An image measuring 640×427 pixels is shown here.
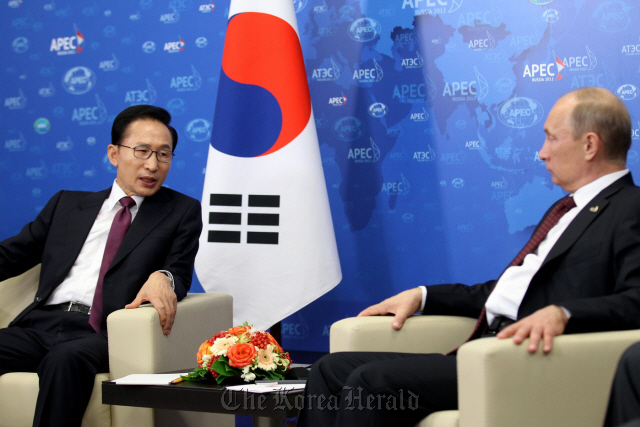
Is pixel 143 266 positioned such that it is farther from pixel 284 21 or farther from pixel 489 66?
pixel 489 66

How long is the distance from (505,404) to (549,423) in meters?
0.15

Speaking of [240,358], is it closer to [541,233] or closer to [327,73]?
[541,233]

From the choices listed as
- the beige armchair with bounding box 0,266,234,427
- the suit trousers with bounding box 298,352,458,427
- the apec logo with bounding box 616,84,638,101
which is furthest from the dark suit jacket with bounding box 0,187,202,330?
the apec logo with bounding box 616,84,638,101

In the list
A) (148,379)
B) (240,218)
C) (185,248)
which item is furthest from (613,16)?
(148,379)

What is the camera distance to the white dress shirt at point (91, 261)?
2703mm

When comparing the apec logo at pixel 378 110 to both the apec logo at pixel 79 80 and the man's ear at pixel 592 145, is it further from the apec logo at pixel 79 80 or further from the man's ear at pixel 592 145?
the apec logo at pixel 79 80

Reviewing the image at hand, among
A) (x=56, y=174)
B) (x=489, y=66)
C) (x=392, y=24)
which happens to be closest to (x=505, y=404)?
(x=489, y=66)

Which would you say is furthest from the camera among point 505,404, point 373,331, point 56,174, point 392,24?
point 56,174

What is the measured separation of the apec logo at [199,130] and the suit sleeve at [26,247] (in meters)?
1.04

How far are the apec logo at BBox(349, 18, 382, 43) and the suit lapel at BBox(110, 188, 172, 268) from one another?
1363 mm

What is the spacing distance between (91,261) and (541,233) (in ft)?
6.06

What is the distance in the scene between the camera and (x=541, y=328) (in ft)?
5.31

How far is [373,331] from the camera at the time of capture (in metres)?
2.15

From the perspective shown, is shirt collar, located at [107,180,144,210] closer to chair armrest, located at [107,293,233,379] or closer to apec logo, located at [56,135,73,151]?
chair armrest, located at [107,293,233,379]
